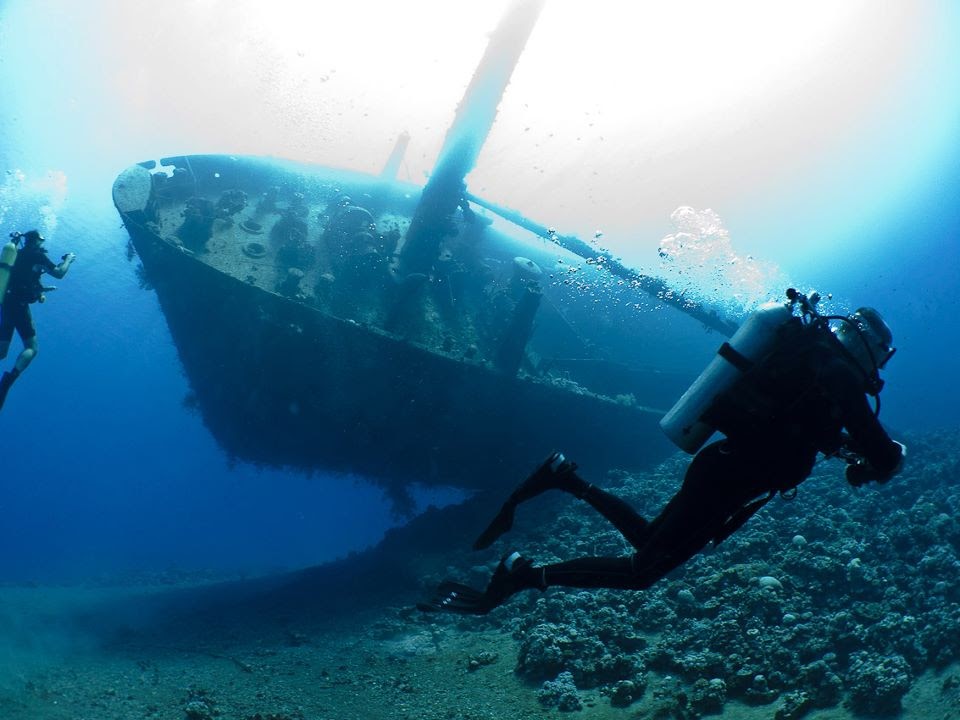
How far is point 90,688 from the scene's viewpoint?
24.7ft

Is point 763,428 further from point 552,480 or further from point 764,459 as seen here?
point 552,480

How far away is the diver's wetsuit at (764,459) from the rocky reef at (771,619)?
2.41 m

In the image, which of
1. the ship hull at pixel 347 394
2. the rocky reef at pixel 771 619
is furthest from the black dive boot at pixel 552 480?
the ship hull at pixel 347 394

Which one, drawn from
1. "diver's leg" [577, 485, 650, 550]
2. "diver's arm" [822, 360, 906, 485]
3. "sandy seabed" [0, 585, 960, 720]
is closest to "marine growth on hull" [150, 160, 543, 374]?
→ "sandy seabed" [0, 585, 960, 720]

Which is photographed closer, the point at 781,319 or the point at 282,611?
the point at 781,319

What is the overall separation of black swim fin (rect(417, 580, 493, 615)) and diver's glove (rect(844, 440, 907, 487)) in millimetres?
2390

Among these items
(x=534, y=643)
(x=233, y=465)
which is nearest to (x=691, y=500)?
(x=534, y=643)

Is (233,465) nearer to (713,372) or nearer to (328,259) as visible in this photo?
(328,259)

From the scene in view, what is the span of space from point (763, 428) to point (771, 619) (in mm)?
4398

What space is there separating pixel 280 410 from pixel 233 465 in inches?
171

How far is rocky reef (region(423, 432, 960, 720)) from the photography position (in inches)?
199

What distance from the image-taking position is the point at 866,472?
3.24 m

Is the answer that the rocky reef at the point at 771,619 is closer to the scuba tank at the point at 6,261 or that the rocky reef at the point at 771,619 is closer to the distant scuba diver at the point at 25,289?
the scuba tank at the point at 6,261

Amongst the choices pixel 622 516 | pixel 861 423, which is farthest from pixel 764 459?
pixel 622 516
